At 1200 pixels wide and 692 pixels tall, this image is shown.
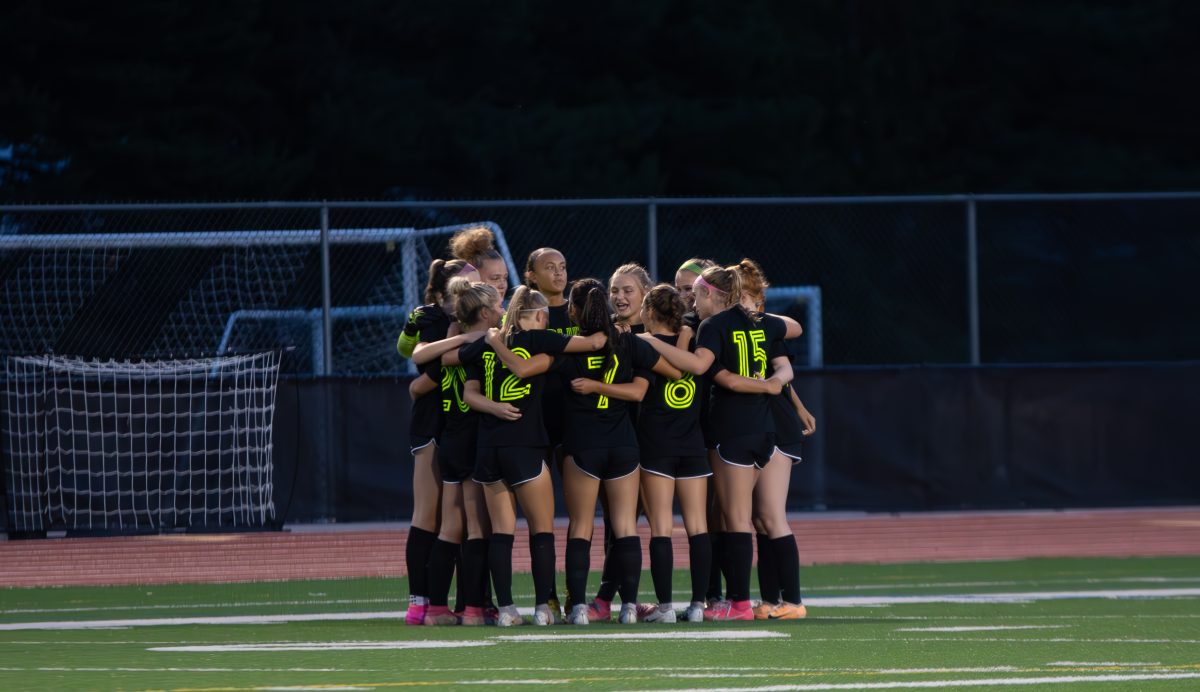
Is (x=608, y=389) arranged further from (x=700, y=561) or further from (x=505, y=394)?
(x=700, y=561)

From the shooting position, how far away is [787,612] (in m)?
10.3

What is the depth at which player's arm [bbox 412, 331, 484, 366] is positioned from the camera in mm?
9945

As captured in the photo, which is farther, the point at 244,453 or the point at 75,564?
the point at 244,453

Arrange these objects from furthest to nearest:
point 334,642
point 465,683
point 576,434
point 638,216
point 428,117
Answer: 1. point 428,117
2. point 638,216
3. point 576,434
4. point 334,642
5. point 465,683

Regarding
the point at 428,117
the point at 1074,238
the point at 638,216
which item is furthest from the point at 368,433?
the point at 1074,238

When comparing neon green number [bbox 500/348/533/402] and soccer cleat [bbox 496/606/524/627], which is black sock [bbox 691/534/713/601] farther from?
neon green number [bbox 500/348/533/402]

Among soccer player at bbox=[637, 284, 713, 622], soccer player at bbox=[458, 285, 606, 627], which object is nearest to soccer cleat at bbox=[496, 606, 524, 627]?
soccer player at bbox=[458, 285, 606, 627]

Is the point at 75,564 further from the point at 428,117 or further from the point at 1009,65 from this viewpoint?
the point at 1009,65

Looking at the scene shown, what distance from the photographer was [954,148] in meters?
36.1

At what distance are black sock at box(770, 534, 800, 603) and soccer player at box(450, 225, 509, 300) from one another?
1945mm

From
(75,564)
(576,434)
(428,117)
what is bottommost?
(75,564)

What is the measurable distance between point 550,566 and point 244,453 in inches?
236

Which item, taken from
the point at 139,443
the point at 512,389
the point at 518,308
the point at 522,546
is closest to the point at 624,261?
the point at 522,546

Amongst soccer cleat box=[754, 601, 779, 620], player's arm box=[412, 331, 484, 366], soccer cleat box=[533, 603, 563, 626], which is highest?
player's arm box=[412, 331, 484, 366]
